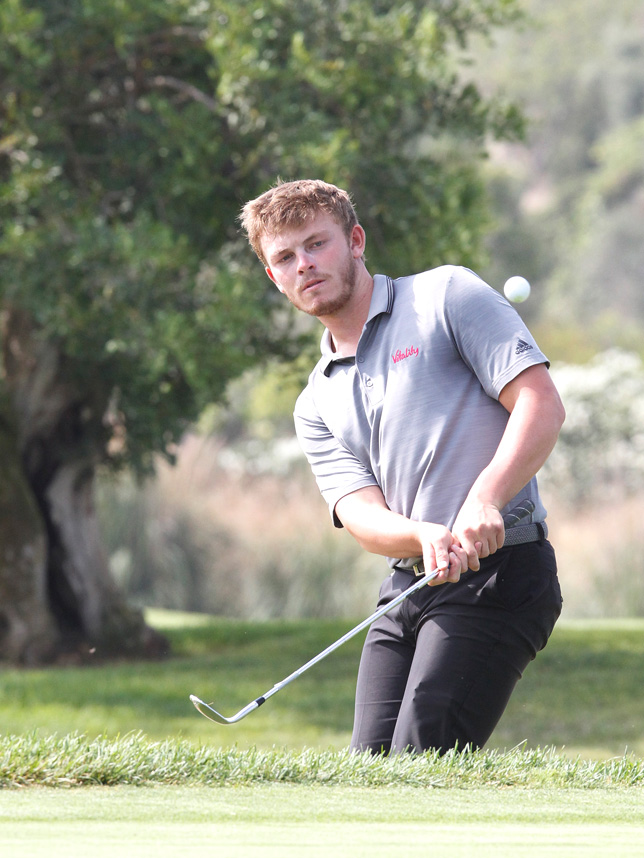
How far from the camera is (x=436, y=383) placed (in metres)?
3.45

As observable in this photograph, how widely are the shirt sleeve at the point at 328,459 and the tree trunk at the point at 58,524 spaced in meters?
6.86

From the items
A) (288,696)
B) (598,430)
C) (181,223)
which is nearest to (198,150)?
(181,223)

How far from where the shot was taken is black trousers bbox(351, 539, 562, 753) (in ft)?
11.0

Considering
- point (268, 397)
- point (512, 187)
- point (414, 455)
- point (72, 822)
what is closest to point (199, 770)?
point (72, 822)

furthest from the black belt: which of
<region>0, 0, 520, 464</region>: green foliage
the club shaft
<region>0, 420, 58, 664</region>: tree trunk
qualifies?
<region>0, 420, 58, 664</region>: tree trunk

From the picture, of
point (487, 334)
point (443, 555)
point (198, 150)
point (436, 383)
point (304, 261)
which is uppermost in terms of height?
point (198, 150)

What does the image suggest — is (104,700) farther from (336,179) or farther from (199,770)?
(199,770)

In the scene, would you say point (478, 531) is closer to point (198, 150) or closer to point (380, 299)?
point (380, 299)

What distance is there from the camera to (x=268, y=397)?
28000mm

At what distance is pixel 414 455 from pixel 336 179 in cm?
489

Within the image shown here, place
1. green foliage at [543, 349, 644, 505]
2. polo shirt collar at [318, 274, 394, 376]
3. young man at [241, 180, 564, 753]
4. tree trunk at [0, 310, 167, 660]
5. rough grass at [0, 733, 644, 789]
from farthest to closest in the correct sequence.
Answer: green foliage at [543, 349, 644, 505] < tree trunk at [0, 310, 167, 660] < polo shirt collar at [318, 274, 394, 376] < rough grass at [0, 733, 644, 789] < young man at [241, 180, 564, 753]

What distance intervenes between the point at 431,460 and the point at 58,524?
26.1 ft

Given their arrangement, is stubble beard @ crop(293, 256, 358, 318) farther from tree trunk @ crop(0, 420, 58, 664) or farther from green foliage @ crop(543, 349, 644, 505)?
green foliage @ crop(543, 349, 644, 505)

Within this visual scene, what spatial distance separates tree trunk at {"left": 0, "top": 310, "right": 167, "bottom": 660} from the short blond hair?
7.01 meters
